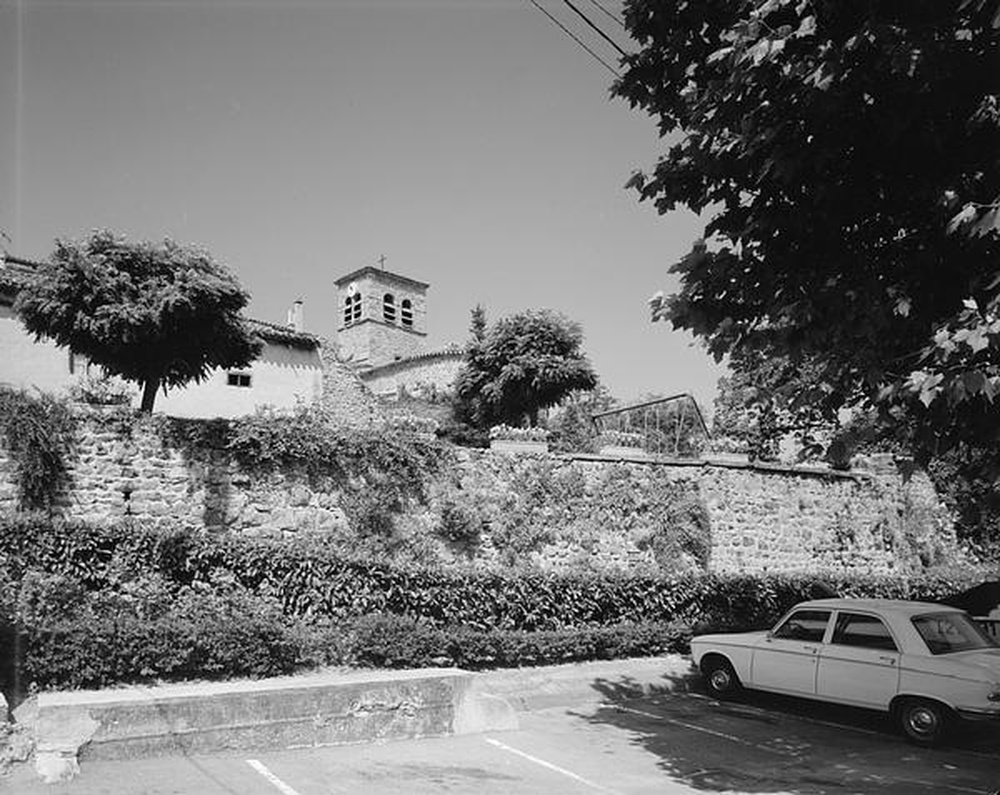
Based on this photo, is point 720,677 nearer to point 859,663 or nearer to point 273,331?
point 859,663

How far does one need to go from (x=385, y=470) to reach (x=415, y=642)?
429 centimetres

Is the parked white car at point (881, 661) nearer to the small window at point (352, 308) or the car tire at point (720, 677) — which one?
the car tire at point (720, 677)

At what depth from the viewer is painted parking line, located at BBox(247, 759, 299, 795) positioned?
22.0ft

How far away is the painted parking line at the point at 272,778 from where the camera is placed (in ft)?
22.0

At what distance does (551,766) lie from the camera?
793cm

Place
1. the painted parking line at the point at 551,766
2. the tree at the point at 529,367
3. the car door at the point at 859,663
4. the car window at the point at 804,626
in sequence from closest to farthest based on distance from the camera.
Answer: the painted parking line at the point at 551,766, the car door at the point at 859,663, the car window at the point at 804,626, the tree at the point at 529,367

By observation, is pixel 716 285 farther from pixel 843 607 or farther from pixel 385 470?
pixel 385 470

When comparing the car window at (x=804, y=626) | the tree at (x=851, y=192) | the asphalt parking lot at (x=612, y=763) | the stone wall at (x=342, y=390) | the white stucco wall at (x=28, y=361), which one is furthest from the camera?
the stone wall at (x=342, y=390)

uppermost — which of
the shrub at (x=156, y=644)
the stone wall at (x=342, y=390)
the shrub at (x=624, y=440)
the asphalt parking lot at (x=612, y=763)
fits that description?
the stone wall at (x=342, y=390)

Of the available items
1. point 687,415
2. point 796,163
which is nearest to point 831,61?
point 796,163

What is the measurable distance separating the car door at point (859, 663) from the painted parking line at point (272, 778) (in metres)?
6.10

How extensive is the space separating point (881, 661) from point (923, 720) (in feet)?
2.24

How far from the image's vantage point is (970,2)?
16.4 feet

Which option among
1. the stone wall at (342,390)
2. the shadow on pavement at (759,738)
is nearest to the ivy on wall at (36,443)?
the shadow on pavement at (759,738)
